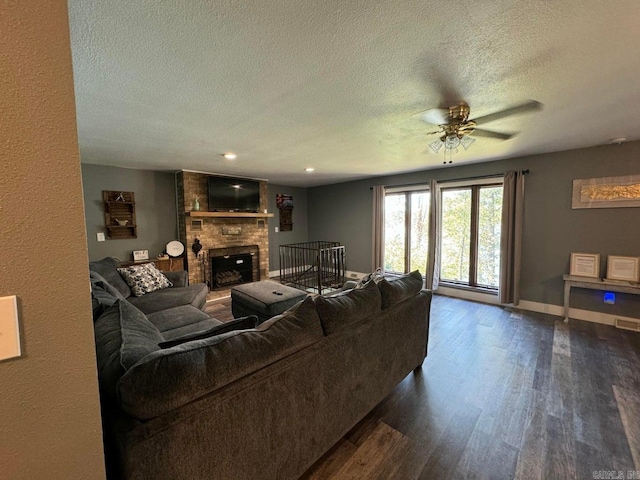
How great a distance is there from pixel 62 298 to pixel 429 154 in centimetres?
402

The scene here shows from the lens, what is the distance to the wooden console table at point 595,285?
3.14 meters

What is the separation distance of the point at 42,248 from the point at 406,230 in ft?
17.8

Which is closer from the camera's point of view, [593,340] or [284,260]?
[593,340]

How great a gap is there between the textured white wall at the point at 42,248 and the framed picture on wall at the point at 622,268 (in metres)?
5.03

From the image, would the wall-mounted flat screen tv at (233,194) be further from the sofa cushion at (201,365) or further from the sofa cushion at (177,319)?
the sofa cushion at (201,365)

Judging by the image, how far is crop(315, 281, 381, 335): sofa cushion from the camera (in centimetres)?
Result: 155

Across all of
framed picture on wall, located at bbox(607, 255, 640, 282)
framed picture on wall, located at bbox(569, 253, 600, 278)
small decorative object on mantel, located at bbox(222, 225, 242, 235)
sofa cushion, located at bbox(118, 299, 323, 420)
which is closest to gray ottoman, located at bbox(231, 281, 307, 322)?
sofa cushion, located at bbox(118, 299, 323, 420)

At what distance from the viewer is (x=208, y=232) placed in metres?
5.06

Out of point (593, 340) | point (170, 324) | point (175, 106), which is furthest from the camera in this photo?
point (593, 340)

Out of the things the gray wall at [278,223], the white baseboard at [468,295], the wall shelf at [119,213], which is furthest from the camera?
the gray wall at [278,223]

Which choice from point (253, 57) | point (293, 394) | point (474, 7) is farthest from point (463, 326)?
point (253, 57)

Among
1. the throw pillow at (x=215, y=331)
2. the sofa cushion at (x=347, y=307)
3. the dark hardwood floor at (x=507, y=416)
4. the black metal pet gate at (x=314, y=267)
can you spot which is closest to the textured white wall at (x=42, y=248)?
the throw pillow at (x=215, y=331)

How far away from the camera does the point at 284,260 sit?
22.8 ft

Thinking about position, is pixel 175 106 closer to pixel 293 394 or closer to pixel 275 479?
A: pixel 293 394
